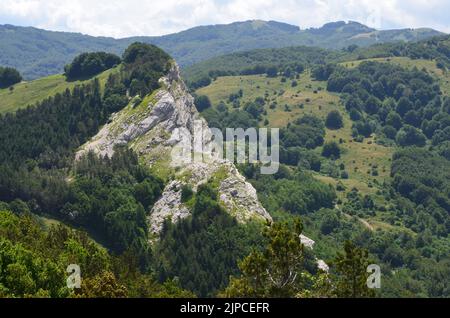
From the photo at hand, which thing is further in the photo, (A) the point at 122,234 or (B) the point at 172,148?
(B) the point at 172,148

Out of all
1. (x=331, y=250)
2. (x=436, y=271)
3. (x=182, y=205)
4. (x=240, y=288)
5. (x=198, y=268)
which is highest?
(x=240, y=288)

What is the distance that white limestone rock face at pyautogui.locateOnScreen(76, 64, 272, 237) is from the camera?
142625 millimetres

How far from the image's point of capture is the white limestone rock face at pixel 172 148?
142625 millimetres

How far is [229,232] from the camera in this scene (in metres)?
133

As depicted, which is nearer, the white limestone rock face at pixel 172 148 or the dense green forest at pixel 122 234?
the dense green forest at pixel 122 234

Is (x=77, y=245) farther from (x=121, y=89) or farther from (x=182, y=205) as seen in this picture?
(x=121, y=89)

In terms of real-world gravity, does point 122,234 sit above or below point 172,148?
below

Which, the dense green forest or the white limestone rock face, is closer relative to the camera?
the dense green forest

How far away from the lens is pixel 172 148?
16212 cm

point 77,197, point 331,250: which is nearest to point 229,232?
point 77,197
